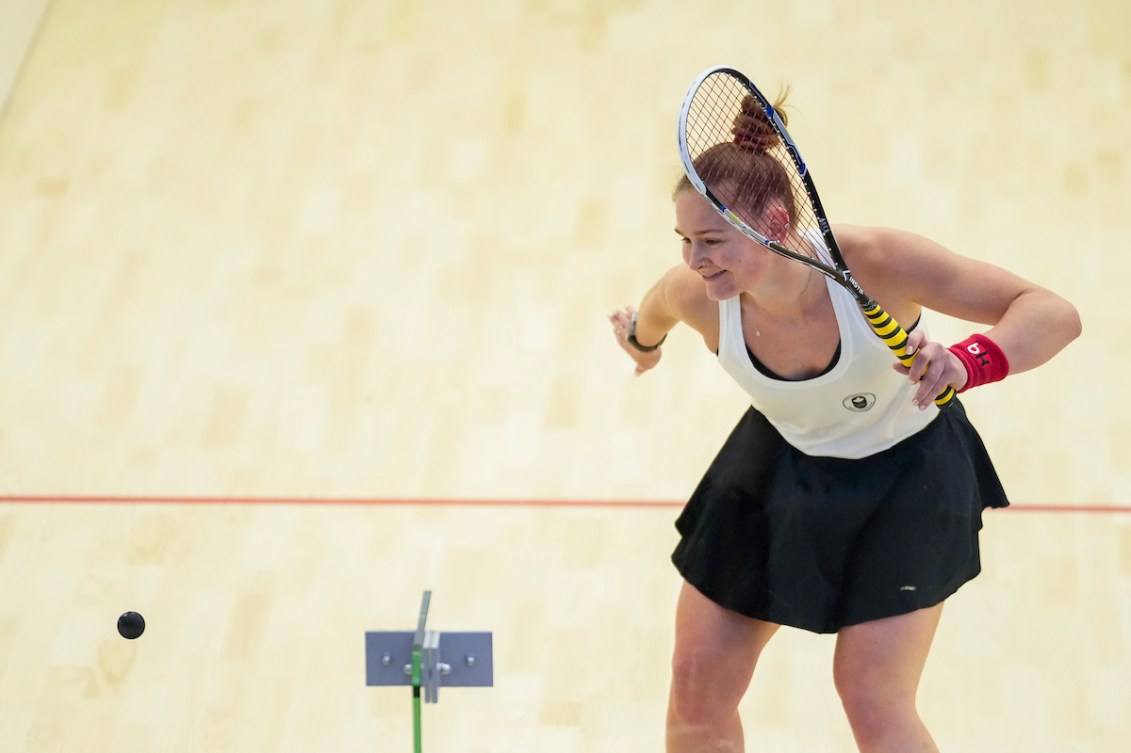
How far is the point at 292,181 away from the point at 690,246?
1856mm

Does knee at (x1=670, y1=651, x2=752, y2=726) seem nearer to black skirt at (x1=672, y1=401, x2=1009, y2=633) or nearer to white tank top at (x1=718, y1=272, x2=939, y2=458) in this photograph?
black skirt at (x1=672, y1=401, x2=1009, y2=633)

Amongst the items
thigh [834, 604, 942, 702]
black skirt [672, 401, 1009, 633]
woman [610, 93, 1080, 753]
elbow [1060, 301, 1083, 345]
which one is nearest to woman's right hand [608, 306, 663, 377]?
woman [610, 93, 1080, 753]

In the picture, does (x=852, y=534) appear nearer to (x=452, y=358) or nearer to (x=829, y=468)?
(x=829, y=468)

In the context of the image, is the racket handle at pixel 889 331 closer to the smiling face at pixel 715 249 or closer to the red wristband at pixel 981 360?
the red wristband at pixel 981 360

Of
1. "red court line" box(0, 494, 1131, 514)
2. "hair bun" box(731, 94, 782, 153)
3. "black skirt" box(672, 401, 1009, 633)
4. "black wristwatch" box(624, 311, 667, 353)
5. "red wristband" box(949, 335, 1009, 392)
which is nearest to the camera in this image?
"red wristband" box(949, 335, 1009, 392)

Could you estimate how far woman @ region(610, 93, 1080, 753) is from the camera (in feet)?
5.46

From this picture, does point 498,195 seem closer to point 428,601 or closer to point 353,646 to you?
point 353,646

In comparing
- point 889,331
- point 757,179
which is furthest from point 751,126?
point 889,331

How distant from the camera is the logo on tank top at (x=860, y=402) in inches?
69.0

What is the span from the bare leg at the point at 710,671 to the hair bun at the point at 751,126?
541 millimetres

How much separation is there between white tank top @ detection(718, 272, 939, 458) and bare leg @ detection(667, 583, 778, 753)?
0.72ft

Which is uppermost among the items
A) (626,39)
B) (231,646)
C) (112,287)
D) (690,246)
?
(690,246)

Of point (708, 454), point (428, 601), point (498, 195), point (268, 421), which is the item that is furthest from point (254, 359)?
point (428, 601)

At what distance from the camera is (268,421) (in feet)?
9.21
